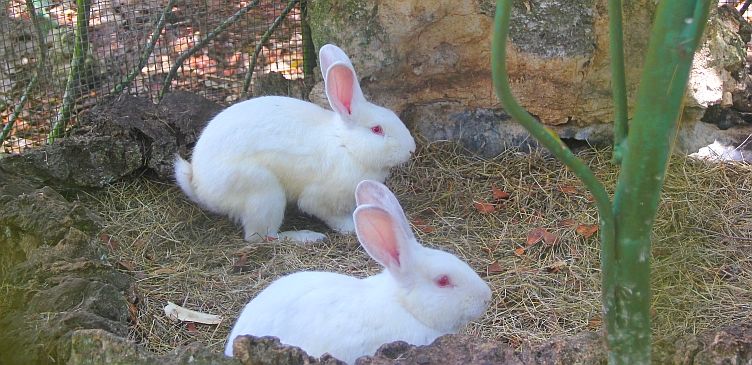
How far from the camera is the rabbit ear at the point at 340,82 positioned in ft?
14.4

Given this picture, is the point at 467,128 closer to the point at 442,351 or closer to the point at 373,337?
the point at 373,337

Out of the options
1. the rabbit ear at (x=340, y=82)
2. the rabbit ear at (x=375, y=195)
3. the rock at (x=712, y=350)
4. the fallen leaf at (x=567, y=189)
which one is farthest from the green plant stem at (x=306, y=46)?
the rock at (x=712, y=350)

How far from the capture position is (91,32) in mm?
5672

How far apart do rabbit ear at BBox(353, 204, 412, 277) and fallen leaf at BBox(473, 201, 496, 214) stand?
172cm

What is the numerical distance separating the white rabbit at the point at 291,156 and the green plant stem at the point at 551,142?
2.39 metres

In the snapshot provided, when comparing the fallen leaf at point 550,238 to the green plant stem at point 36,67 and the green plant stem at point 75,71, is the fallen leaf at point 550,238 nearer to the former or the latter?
the green plant stem at point 75,71

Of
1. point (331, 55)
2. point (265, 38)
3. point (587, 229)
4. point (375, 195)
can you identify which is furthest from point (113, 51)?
point (587, 229)

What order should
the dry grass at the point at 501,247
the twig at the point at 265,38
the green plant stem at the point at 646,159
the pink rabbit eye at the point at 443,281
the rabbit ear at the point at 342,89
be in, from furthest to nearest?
the twig at the point at 265,38 → the rabbit ear at the point at 342,89 → the dry grass at the point at 501,247 → the pink rabbit eye at the point at 443,281 → the green plant stem at the point at 646,159

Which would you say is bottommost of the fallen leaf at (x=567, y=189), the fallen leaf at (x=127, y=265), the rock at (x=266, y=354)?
the fallen leaf at (x=127, y=265)

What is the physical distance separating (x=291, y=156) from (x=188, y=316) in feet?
3.50

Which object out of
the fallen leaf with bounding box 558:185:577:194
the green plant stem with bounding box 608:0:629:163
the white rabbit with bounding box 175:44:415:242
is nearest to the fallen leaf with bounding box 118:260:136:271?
the white rabbit with bounding box 175:44:415:242

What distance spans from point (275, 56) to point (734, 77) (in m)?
2.91

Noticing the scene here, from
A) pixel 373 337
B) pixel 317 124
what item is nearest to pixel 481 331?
pixel 373 337

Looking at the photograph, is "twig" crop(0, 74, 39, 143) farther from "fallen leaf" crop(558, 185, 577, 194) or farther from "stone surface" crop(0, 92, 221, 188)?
"fallen leaf" crop(558, 185, 577, 194)
